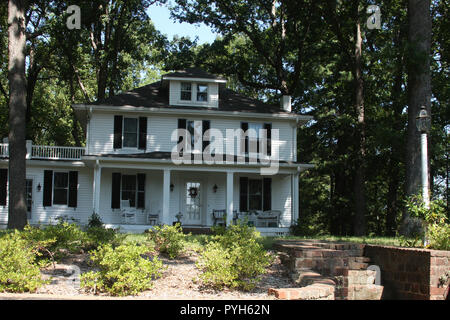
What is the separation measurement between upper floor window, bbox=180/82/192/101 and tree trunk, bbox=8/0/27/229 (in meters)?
8.73

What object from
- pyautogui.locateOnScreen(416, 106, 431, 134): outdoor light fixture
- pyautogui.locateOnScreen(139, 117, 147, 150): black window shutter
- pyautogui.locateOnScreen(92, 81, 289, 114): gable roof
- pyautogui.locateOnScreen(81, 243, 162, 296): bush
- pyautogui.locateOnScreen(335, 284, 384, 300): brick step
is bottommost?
pyautogui.locateOnScreen(335, 284, 384, 300): brick step

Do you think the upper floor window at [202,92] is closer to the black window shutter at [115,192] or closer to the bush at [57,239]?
the black window shutter at [115,192]

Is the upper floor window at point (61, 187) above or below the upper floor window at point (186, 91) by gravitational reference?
below

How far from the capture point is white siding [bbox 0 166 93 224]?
71.1 ft

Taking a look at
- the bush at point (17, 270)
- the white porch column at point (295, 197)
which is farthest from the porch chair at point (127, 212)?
the bush at point (17, 270)

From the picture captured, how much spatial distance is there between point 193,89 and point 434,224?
1494cm

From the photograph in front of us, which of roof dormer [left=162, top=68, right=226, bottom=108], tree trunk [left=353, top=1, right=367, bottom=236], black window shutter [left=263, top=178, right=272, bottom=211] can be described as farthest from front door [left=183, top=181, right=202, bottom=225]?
tree trunk [left=353, top=1, right=367, bottom=236]

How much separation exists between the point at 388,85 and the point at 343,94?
265cm

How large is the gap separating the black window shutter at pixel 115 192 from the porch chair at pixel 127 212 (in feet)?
0.73

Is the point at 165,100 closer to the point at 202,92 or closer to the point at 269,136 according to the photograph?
the point at 202,92

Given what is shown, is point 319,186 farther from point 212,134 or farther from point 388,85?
point 212,134

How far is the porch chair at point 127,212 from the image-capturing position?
20562 mm

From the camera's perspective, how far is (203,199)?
22047 mm

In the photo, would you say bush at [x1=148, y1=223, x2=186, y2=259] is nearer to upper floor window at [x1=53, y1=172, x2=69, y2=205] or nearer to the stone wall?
the stone wall
